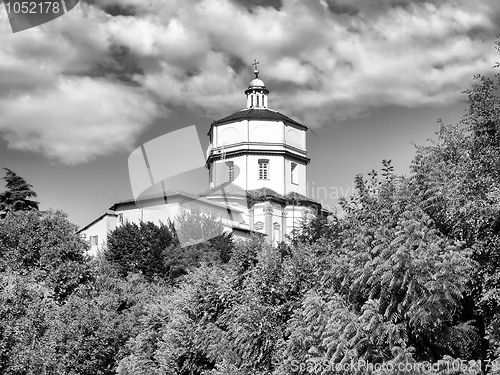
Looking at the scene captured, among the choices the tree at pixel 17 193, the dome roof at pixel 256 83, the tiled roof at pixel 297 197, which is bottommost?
the tree at pixel 17 193

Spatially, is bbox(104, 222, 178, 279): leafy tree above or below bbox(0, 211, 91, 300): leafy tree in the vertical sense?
above

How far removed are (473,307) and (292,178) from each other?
5612 cm

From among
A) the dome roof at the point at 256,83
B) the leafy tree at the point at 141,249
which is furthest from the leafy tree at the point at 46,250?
the dome roof at the point at 256,83

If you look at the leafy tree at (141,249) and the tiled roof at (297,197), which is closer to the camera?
the leafy tree at (141,249)

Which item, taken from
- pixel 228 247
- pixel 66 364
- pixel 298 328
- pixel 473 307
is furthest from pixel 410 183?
pixel 228 247

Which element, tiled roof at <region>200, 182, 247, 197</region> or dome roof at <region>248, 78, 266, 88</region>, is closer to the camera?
tiled roof at <region>200, 182, 247, 197</region>

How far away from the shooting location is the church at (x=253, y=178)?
209 ft

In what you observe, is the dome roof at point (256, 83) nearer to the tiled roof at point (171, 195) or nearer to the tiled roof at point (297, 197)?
the tiled roof at point (297, 197)

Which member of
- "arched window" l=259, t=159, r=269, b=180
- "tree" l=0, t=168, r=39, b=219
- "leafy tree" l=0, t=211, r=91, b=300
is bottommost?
"leafy tree" l=0, t=211, r=91, b=300

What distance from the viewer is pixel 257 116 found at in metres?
69.8

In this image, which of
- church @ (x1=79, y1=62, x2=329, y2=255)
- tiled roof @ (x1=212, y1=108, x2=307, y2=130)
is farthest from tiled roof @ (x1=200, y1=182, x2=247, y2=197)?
tiled roof @ (x1=212, y1=108, x2=307, y2=130)

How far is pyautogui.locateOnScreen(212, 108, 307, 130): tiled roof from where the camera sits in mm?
69662

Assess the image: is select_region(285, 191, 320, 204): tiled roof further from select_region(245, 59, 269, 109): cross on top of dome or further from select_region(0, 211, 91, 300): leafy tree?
select_region(0, 211, 91, 300): leafy tree

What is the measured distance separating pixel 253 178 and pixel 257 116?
6.06m
